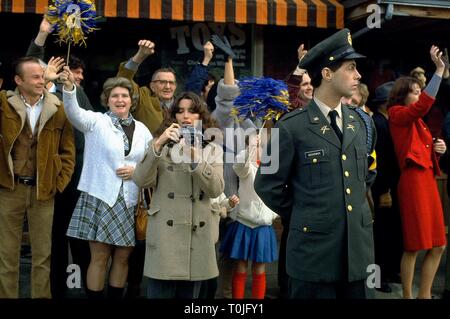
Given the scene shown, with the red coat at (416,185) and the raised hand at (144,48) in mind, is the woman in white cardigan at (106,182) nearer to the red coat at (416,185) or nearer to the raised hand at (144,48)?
the raised hand at (144,48)

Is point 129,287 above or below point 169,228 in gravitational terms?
below

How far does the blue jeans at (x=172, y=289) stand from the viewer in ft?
15.8

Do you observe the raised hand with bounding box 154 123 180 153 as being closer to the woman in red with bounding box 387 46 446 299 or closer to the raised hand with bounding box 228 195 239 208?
the raised hand with bounding box 228 195 239 208

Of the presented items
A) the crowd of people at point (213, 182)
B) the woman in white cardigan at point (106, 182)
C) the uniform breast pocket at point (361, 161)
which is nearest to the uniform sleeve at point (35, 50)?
the crowd of people at point (213, 182)

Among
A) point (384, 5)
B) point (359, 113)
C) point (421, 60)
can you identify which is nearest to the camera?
point (359, 113)

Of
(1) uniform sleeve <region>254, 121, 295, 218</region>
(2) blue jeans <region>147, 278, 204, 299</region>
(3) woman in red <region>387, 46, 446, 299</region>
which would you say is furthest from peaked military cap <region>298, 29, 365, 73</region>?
(3) woman in red <region>387, 46, 446, 299</region>

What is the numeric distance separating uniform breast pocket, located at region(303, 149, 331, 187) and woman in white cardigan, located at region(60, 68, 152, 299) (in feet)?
6.05

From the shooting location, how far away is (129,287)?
6.09m

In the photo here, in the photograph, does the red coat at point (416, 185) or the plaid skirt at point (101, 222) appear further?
the red coat at point (416, 185)

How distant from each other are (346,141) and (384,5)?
4.55 m

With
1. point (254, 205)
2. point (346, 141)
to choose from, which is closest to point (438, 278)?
point (254, 205)

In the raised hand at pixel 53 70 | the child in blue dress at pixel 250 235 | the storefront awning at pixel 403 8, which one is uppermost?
the storefront awning at pixel 403 8

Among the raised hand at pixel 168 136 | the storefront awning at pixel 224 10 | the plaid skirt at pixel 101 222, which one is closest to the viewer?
the raised hand at pixel 168 136
